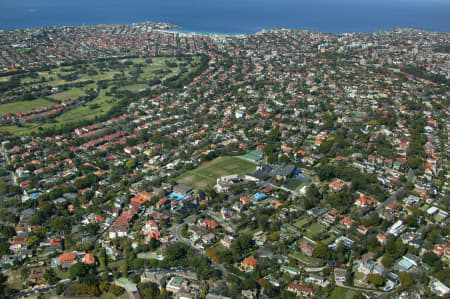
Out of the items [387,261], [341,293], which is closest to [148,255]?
[341,293]

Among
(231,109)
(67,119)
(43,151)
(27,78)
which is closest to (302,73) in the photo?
(231,109)

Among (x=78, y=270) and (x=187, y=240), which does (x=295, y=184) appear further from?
(x=78, y=270)

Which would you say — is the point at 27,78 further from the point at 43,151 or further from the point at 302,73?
the point at 302,73

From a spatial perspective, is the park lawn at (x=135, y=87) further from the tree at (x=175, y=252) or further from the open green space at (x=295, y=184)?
the tree at (x=175, y=252)

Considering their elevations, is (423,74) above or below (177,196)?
above

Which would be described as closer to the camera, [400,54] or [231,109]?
[231,109]

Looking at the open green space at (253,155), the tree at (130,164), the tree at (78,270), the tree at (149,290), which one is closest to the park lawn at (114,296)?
the tree at (149,290)
